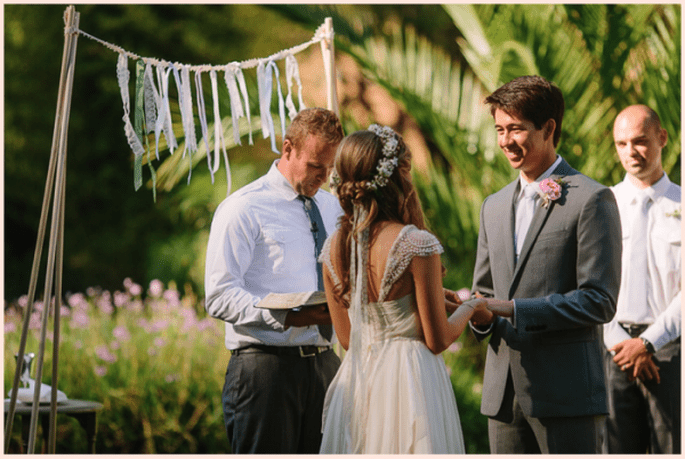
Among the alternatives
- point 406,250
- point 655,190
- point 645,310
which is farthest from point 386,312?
point 655,190

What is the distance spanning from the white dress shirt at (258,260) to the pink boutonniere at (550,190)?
111 centimetres

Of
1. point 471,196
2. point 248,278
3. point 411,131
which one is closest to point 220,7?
point 411,131

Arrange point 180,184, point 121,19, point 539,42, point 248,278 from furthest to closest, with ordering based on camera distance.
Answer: point 121,19 → point 180,184 → point 539,42 → point 248,278

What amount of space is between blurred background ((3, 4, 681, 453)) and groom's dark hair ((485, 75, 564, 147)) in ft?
10.6

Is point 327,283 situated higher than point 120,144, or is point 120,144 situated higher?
point 120,144

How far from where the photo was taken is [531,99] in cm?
260

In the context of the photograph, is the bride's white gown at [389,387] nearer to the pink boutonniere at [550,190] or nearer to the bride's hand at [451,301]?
the bride's hand at [451,301]

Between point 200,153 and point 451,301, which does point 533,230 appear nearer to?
point 451,301

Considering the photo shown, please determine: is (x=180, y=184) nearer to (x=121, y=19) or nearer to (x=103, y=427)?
(x=121, y=19)

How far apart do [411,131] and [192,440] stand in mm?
4166

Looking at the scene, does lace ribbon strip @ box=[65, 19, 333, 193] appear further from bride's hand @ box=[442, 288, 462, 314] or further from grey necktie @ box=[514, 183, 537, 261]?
grey necktie @ box=[514, 183, 537, 261]

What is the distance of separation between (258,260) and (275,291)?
0.52ft

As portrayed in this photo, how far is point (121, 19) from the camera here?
8.49 metres

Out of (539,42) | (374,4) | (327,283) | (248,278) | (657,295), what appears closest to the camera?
(327,283)
